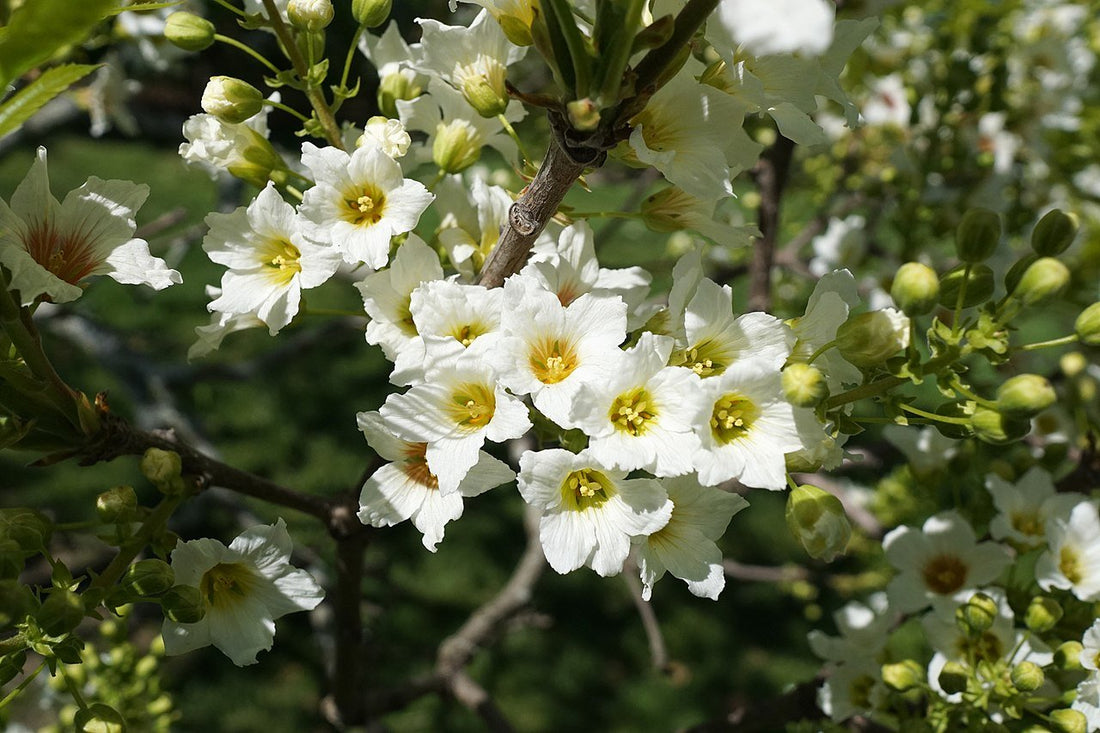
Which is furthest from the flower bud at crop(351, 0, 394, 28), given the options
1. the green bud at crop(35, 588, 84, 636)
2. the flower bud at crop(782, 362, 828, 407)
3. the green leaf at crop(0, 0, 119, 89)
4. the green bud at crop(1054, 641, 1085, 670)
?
the green bud at crop(1054, 641, 1085, 670)

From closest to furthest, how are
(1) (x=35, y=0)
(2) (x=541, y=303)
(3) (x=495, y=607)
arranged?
(1) (x=35, y=0), (2) (x=541, y=303), (3) (x=495, y=607)

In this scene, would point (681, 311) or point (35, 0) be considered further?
point (681, 311)

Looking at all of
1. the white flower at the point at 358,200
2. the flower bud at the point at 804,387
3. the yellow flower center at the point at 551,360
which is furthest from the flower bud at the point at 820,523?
the white flower at the point at 358,200

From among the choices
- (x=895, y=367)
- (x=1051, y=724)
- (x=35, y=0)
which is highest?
(x=35, y=0)

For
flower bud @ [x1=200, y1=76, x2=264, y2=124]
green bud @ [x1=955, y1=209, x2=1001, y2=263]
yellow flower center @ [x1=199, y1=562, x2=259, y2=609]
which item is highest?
flower bud @ [x1=200, y1=76, x2=264, y2=124]

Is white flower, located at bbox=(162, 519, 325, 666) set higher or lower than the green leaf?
lower

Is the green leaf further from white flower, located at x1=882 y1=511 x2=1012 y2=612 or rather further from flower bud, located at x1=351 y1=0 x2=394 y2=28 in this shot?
white flower, located at x1=882 y1=511 x2=1012 y2=612

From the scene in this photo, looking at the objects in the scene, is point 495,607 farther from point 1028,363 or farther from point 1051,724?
point 1028,363

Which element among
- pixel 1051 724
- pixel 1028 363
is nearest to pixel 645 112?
pixel 1051 724
